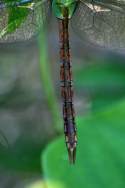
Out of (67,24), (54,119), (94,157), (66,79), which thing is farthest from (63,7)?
(54,119)

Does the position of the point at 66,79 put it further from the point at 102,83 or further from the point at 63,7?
the point at 102,83

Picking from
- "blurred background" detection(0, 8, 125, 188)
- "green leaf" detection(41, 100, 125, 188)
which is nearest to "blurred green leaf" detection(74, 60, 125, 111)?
"blurred background" detection(0, 8, 125, 188)

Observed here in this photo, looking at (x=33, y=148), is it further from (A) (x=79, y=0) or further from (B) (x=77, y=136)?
(A) (x=79, y=0)

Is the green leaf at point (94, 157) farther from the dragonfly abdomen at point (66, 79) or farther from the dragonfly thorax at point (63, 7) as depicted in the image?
the dragonfly thorax at point (63, 7)

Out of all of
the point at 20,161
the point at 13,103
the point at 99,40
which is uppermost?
the point at 99,40

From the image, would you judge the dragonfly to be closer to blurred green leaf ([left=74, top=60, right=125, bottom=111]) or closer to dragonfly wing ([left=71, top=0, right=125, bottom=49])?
dragonfly wing ([left=71, top=0, right=125, bottom=49])

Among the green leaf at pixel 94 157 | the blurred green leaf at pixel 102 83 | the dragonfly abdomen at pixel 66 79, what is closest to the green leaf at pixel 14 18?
the dragonfly abdomen at pixel 66 79

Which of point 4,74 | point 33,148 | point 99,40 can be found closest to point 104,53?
point 4,74
